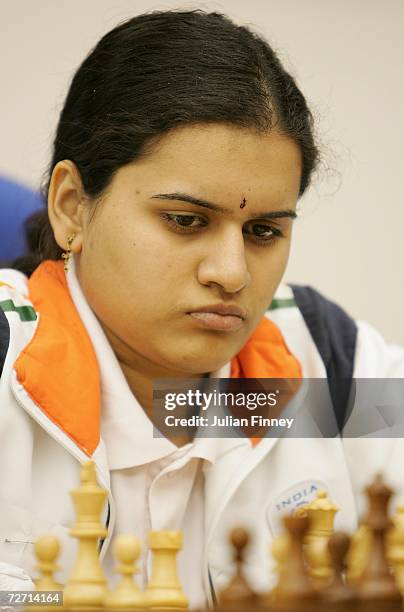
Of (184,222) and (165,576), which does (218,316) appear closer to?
(184,222)

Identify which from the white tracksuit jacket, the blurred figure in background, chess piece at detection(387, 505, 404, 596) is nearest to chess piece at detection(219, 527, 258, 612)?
chess piece at detection(387, 505, 404, 596)

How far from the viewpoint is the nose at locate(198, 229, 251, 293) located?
114 centimetres

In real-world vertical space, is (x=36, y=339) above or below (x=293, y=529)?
above

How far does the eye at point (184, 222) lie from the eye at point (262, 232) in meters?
0.07

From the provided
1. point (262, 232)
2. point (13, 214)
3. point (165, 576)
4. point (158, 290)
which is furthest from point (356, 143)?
point (165, 576)

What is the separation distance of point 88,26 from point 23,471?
1.37 m

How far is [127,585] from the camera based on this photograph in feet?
2.19

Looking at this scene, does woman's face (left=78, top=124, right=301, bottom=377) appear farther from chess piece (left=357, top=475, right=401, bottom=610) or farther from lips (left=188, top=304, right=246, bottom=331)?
chess piece (left=357, top=475, right=401, bottom=610)

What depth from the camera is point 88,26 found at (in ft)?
7.29

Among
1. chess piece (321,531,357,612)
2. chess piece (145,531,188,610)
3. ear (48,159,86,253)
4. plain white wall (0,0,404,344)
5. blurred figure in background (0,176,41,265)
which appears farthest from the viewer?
plain white wall (0,0,404,344)

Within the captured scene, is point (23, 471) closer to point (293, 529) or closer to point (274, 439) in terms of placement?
point (274, 439)

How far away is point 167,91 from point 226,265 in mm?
243

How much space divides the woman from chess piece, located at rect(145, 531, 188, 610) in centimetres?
40

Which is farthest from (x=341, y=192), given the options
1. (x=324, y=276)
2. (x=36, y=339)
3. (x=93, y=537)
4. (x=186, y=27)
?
(x=93, y=537)
